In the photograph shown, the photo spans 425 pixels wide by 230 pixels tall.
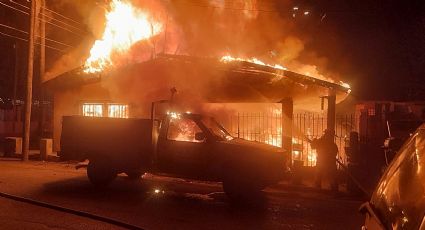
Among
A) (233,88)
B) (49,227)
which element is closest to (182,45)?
(233,88)

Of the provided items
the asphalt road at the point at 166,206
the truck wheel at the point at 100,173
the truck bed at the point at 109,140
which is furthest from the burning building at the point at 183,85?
the truck wheel at the point at 100,173

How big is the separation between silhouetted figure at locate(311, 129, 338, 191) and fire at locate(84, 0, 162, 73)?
30.3ft

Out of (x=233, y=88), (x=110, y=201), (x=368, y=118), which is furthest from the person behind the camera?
(x=233, y=88)

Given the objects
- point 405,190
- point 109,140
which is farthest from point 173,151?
point 405,190

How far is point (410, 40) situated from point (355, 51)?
12.4 ft

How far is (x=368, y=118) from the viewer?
1477 centimetres

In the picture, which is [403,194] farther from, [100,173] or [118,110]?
[118,110]

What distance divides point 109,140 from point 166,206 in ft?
8.74

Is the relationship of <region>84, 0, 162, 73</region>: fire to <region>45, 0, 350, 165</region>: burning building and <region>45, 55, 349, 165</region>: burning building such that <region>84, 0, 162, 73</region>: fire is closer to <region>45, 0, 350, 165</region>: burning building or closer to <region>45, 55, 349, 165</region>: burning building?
<region>45, 0, 350, 165</region>: burning building

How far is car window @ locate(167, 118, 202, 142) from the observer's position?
11.0 meters

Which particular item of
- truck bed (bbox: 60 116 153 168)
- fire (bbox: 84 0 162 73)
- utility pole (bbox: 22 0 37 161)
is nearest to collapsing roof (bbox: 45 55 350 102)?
fire (bbox: 84 0 162 73)

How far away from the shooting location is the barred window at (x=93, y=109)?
797 inches

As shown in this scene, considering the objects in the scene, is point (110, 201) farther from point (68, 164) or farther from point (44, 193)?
point (68, 164)

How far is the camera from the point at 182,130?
11117mm
